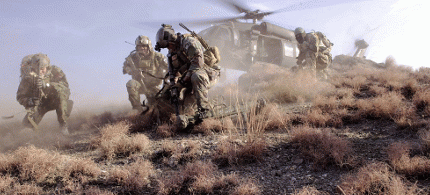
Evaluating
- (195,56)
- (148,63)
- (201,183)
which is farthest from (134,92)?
(201,183)

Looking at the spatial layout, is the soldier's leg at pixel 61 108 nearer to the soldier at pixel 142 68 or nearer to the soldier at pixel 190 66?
the soldier at pixel 142 68

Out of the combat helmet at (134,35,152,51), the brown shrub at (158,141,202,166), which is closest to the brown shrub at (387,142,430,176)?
the brown shrub at (158,141,202,166)

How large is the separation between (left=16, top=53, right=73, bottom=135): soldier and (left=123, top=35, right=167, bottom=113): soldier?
1977mm

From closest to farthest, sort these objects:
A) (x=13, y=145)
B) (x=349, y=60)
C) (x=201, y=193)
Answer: (x=201, y=193) → (x=13, y=145) → (x=349, y=60)

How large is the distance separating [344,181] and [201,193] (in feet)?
4.86

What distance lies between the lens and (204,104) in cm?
494

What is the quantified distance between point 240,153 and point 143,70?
20.1ft

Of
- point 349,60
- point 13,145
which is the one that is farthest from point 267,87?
point 349,60

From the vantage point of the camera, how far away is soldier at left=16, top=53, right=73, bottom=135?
6957 millimetres

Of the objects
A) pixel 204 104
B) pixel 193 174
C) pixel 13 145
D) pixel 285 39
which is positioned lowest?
pixel 13 145

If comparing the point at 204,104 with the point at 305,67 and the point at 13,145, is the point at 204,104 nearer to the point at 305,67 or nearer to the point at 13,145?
the point at 13,145

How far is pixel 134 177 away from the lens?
2.92 metres

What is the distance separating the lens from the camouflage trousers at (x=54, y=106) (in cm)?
721

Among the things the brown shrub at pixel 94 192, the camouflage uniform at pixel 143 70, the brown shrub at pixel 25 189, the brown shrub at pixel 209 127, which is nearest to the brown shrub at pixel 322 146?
the brown shrub at pixel 209 127
